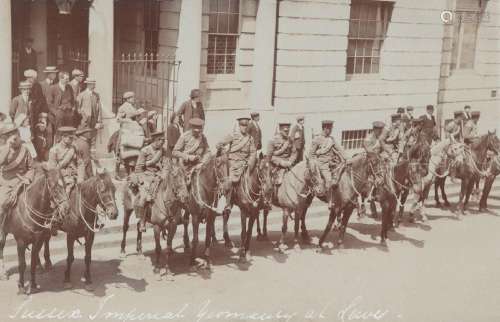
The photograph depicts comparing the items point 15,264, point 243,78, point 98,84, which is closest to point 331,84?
point 243,78

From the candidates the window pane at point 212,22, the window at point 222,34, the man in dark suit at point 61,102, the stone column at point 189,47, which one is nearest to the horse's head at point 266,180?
the man in dark suit at point 61,102

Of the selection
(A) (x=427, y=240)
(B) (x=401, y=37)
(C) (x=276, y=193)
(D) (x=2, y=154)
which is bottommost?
(A) (x=427, y=240)

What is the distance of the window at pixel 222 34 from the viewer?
21.1 m

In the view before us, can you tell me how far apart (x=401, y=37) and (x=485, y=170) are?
817 cm

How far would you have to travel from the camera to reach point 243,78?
21891 millimetres

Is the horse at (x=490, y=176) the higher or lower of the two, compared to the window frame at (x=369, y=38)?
lower

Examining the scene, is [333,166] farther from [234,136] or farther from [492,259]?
[492,259]

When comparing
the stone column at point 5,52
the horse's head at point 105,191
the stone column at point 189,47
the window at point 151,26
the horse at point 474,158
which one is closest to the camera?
the horse's head at point 105,191

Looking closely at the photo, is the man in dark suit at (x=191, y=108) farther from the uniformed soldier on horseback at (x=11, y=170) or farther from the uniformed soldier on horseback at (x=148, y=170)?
the uniformed soldier on horseback at (x=11, y=170)

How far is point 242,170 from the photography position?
13227 mm

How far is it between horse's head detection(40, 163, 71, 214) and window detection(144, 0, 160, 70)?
11396mm

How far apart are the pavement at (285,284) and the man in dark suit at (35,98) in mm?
3914

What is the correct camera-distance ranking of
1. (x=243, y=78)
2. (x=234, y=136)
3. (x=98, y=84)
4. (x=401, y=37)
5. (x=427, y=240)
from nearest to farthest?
(x=234, y=136) < (x=427, y=240) < (x=98, y=84) < (x=243, y=78) < (x=401, y=37)

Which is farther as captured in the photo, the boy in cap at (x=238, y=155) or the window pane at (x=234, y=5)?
the window pane at (x=234, y=5)
